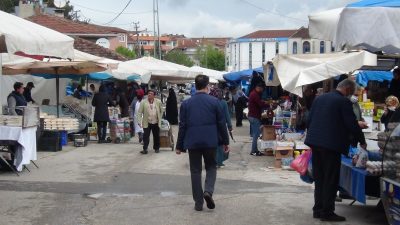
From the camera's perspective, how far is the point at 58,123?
17.9 m

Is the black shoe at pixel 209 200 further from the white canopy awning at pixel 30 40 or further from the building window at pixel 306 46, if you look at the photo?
the building window at pixel 306 46

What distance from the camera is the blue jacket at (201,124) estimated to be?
8.59 meters

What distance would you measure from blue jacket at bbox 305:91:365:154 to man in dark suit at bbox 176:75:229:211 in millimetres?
1423

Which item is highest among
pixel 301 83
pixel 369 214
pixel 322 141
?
pixel 301 83

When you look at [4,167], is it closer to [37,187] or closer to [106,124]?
[37,187]

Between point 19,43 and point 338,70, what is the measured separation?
6399mm

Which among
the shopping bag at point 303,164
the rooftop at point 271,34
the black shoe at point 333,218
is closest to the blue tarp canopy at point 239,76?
the shopping bag at point 303,164

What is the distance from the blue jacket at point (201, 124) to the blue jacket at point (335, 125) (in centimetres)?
141

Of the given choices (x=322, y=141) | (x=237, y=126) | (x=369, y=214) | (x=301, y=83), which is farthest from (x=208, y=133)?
(x=237, y=126)

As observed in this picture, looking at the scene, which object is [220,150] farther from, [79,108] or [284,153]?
[79,108]

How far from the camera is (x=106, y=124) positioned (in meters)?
20.0

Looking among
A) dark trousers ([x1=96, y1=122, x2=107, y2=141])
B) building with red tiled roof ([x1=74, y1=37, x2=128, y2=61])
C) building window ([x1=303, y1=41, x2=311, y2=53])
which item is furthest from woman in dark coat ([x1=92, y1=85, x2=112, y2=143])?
building window ([x1=303, y1=41, x2=311, y2=53])

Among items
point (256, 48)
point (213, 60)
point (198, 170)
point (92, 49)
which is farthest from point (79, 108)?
point (213, 60)

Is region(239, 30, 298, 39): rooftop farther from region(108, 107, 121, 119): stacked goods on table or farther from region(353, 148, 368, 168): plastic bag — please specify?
region(353, 148, 368, 168): plastic bag
